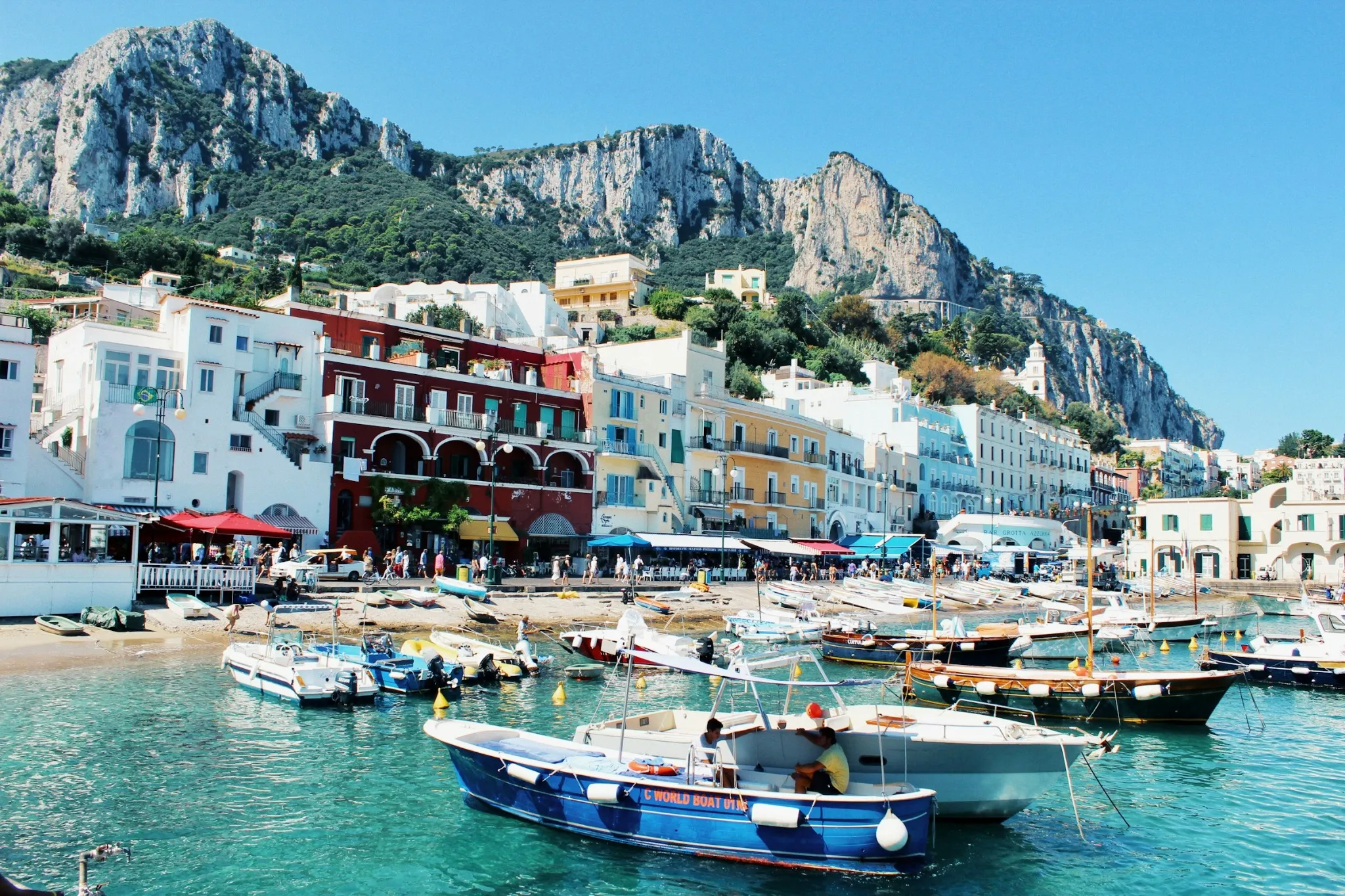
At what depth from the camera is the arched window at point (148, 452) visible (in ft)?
127

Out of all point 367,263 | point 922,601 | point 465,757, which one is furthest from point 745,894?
point 367,263

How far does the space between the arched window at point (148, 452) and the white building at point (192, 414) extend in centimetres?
4

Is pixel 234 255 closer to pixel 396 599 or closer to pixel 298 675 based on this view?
pixel 396 599

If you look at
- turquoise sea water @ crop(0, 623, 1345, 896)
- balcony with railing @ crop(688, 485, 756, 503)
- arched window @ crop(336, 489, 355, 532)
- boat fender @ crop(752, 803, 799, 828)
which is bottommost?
turquoise sea water @ crop(0, 623, 1345, 896)

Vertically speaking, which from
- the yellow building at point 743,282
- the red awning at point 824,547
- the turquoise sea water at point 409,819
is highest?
the yellow building at point 743,282

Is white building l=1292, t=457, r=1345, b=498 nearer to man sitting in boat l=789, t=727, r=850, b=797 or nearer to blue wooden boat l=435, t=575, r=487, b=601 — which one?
blue wooden boat l=435, t=575, r=487, b=601

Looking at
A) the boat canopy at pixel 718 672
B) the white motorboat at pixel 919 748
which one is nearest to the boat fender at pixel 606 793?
the white motorboat at pixel 919 748

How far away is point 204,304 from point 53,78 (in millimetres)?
152660

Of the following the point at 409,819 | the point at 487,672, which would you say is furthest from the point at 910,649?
the point at 409,819

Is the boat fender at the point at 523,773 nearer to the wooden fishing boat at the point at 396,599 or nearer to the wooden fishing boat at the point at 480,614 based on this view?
the wooden fishing boat at the point at 480,614

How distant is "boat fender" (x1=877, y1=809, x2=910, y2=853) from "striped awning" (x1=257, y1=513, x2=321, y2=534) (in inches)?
1289

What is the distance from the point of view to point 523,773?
51.2ft

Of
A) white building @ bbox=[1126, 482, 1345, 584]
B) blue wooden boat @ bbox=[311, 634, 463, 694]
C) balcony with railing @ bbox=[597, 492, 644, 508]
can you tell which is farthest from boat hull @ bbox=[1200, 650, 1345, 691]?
white building @ bbox=[1126, 482, 1345, 584]

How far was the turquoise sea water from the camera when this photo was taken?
537 inches
